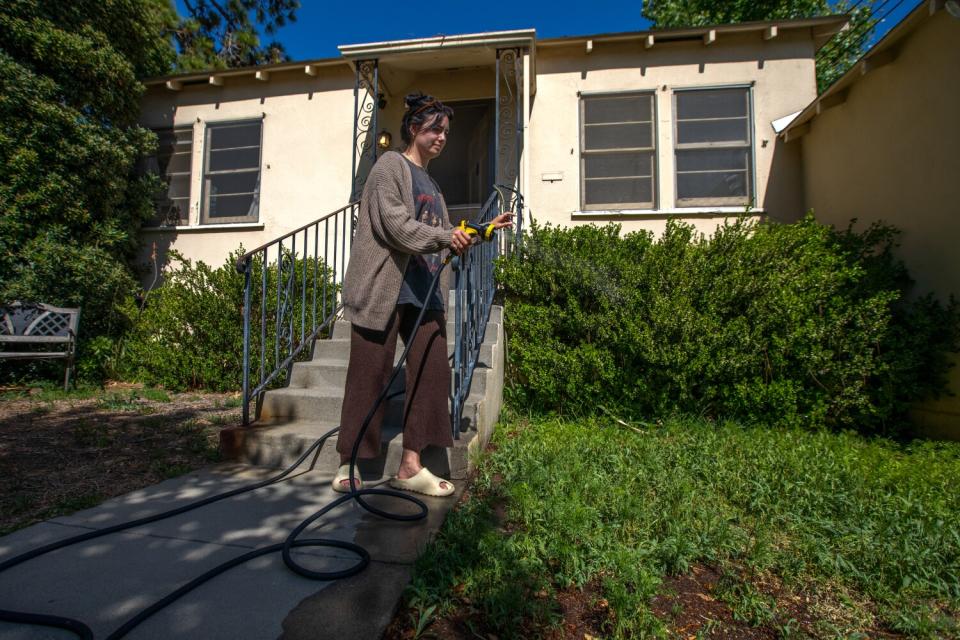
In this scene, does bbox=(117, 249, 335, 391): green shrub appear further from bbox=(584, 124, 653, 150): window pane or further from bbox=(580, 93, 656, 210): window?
bbox=(584, 124, 653, 150): window pane

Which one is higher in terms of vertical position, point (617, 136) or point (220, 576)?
point (617, 136)

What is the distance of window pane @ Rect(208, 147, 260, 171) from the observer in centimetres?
670

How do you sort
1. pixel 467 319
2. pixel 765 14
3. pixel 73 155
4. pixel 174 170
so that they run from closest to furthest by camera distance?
pixel 467 319 < pixel 73 155 < pixel 174 170 < pixel 765 14

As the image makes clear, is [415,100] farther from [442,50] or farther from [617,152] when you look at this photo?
[617,152]

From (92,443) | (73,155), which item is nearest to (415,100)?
(92,443)

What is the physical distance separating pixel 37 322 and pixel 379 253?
17.1 feet

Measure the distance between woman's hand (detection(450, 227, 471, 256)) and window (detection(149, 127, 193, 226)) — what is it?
6.36 metres

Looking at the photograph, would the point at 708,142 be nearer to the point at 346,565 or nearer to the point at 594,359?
the point at 594,359

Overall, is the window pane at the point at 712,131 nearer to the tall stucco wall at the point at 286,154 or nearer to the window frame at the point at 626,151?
the window frame at the point at 626,151

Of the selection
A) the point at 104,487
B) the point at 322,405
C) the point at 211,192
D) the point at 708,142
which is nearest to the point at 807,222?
the point at 708,142

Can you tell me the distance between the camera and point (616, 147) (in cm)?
602

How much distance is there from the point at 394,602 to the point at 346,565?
0.30 m

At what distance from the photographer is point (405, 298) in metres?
2.24

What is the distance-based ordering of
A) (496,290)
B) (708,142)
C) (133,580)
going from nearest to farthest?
(133,580)
(496,290)
(708,142)
